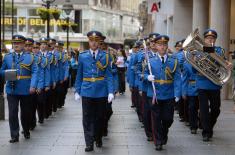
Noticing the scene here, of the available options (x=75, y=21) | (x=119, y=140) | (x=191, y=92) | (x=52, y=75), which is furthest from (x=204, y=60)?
(x=75, y=21)

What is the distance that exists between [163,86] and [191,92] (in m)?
2.35

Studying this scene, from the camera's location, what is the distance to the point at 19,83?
12.0m

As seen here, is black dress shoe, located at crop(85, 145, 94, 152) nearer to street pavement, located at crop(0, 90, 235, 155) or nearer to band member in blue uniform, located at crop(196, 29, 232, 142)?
street pavement, located at crop(0, 90, 235, 155)

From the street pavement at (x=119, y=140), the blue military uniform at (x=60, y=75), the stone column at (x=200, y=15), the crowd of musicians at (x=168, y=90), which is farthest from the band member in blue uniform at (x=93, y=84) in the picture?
the stone column at (x=200, y=15)

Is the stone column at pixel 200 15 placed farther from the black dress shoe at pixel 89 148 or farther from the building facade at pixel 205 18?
the black dress shoe at pixel 89 148

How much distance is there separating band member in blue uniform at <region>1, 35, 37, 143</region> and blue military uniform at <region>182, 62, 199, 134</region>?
3.15 m

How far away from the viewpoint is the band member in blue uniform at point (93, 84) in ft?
36.2

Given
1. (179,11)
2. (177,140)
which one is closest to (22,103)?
(177,140)

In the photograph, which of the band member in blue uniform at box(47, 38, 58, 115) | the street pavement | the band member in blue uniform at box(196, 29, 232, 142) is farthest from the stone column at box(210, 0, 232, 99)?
the band member in blue uniform at box(196, 29, 232, 142)

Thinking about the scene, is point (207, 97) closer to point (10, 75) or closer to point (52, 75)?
point (10, 75)

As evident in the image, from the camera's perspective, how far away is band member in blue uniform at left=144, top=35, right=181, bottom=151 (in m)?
11.0

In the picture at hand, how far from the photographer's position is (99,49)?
1123 cm

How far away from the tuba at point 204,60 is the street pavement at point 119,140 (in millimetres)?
1223

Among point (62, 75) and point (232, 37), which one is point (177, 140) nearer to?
point (62, 75)
